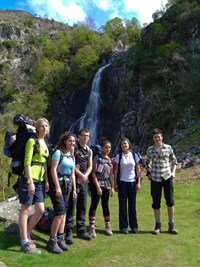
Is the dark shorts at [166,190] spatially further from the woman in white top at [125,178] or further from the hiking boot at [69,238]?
the hiking boot at [69,238]

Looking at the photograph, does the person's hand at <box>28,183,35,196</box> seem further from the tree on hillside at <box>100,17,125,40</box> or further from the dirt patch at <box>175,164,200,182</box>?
the tree on hillside at <box>100,17,125,40</box>

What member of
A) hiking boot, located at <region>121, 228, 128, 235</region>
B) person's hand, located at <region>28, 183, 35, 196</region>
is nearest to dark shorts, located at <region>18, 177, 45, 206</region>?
person's hand, located at <region>28, 183, 35, 196</region>

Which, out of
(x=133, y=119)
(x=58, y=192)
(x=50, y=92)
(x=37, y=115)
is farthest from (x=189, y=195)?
(x=50, y=92)

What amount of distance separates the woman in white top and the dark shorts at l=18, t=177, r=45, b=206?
2.19 metres

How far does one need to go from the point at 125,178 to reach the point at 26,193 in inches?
101

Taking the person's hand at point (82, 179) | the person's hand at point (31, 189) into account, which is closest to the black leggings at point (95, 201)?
the person's hand at point (82, 179)

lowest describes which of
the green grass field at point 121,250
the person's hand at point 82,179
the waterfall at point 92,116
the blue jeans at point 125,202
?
the green grass field at point 121,250

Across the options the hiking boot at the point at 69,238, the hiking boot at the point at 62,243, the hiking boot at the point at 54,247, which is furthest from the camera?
the hiking boot at the point at 69,238

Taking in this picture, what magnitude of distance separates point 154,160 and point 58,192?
256cm

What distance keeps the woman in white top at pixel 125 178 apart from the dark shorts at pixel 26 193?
86.4 inches

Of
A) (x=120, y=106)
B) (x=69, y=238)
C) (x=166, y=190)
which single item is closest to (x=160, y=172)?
(x=166, y=190)

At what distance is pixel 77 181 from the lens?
21.4 ft

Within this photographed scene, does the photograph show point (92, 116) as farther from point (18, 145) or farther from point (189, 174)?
point (18, 145)

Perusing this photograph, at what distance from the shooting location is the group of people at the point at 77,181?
5477 mm
